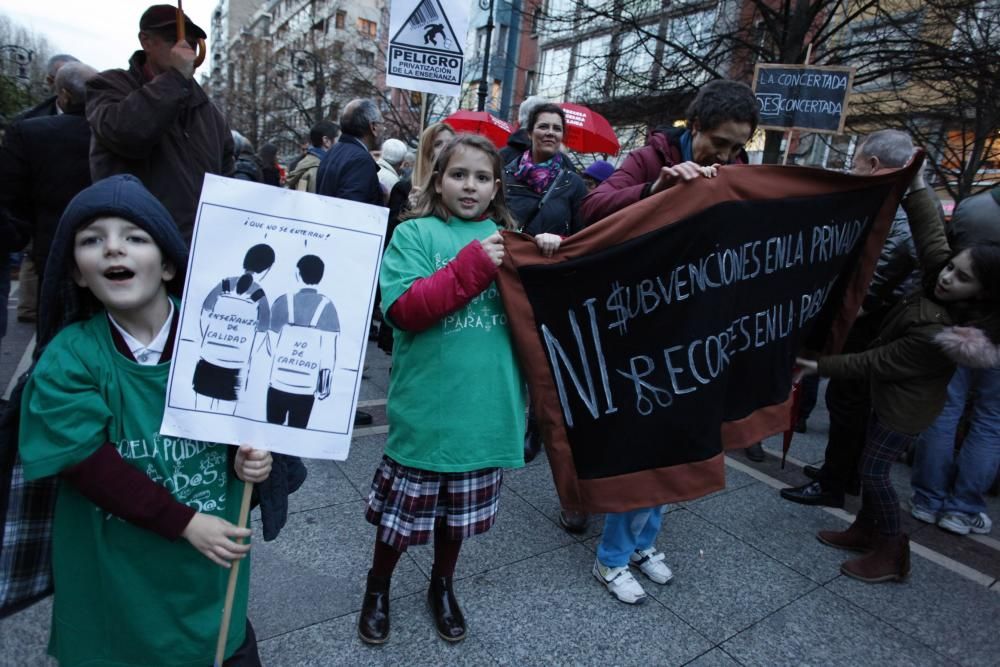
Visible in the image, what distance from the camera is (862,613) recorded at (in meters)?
2.60

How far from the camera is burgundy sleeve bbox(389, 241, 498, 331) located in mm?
1808

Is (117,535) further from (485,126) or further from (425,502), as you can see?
(485,126)

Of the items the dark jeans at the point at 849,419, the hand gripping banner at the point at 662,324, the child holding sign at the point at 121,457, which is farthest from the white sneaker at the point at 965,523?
the child holding sign at the point at 121,457

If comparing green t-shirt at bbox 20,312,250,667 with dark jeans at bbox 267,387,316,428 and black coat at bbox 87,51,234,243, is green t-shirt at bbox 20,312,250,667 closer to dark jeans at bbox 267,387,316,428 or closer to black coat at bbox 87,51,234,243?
dark jeans at bbox 267,387,316,428

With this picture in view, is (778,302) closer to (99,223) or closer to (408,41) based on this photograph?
(99,223)

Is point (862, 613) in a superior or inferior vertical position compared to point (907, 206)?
inferior

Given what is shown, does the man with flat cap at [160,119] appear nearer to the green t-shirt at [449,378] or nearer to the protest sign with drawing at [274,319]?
the green t-shirt at [449,378]

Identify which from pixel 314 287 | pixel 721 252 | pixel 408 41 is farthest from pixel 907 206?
pixel 408 41

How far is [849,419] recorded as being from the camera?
3.44 meters

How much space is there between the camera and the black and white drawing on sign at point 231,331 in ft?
4.31

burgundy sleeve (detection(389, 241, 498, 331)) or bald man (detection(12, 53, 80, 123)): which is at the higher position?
bald man (detection(12, 53, 80, 123))

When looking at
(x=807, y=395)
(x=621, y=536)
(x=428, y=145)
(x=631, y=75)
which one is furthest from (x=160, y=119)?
(x=631, y=75)

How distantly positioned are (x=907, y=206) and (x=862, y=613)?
6.16ft

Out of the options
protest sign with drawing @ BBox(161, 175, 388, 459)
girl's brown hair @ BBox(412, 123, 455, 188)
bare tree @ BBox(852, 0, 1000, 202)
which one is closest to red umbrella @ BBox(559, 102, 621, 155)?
bare tree @ BBox(852, 0, 1000, 202)
